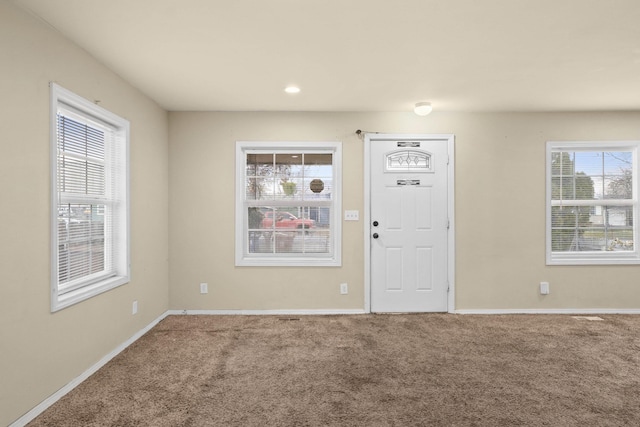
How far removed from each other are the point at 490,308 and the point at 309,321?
2.16 meters

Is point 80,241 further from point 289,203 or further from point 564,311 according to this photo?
point 564,311

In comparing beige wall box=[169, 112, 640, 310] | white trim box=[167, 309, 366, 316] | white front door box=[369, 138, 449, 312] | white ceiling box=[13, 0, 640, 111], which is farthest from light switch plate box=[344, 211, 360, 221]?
white ceiling box=[13, 0, 640, 111]

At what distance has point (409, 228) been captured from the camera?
4387 millimetres

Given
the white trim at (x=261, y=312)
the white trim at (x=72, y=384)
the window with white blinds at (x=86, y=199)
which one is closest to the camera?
the white trim at (x=72, y=384)

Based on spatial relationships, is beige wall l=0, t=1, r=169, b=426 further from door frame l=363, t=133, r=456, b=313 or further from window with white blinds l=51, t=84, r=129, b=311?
door frame l=363, t=133, r=456, b=313

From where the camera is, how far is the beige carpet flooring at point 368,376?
2.22m

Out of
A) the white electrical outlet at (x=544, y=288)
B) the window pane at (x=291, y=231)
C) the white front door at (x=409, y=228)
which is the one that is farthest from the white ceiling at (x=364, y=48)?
the white electrical outlet at (x=544, y=288)

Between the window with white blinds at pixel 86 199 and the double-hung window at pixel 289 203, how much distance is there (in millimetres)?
1392

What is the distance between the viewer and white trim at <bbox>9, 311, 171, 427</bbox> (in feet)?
6.98

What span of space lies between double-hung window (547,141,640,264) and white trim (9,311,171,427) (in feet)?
15.5

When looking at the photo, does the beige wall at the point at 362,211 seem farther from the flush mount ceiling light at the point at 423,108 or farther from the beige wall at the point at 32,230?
the beige wall at the point at 32,230

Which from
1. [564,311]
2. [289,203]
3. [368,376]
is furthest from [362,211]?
[564,311]

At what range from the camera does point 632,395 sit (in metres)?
2.46

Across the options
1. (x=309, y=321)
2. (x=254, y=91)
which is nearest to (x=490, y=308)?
(x=309, y=321)
